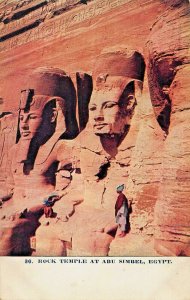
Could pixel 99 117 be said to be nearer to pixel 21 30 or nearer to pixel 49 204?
pixel 49 204

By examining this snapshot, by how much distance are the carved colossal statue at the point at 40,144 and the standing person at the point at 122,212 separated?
3.62 feet

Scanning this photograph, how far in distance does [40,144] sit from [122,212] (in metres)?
1.98

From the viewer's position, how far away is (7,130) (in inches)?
308

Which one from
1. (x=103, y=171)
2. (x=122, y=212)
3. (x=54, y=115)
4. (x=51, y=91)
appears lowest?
(x=122, y=212)

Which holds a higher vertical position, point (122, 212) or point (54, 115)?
point (54, 115)

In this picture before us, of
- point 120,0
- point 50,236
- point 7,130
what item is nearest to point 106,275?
point 50,236

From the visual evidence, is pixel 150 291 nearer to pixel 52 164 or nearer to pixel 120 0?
pixel 52 164

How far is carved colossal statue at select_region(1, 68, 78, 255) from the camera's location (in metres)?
6.91

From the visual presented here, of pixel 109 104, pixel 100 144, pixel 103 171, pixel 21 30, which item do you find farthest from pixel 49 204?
pixel 21 30

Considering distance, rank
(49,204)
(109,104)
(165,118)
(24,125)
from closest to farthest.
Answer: (165,118) → (109,104) → (49,204) → (24,125)

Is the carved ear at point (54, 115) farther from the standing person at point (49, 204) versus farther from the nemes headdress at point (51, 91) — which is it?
the standing person at point (49, 204)

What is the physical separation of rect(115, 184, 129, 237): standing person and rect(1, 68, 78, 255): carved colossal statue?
1103 millimetres

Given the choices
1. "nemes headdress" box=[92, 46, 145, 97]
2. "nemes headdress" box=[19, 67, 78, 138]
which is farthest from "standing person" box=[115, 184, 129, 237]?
"nemes headdress" box=[19, 67, 78, 138]

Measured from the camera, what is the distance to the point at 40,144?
7.29 meters
